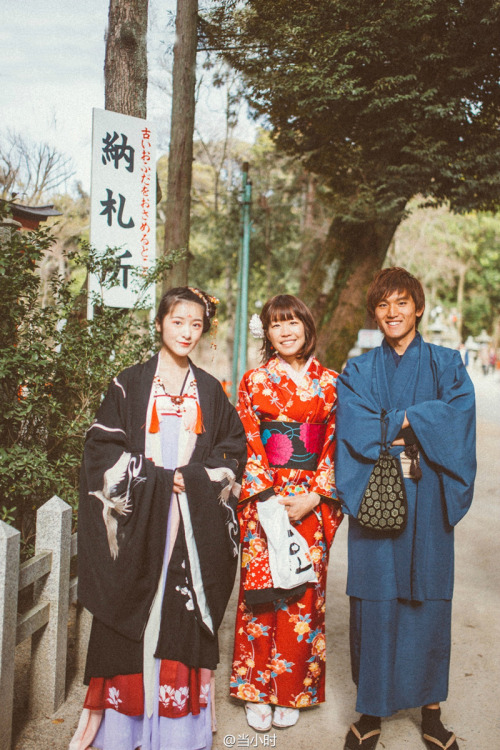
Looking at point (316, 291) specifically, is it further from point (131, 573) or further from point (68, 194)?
point (131, 573)

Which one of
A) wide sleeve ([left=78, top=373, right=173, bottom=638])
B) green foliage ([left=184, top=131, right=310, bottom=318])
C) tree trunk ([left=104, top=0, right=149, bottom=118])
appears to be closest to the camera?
wide sleeve ([left=78, top=373, right=173, bottom=638])

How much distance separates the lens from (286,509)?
9.27ft

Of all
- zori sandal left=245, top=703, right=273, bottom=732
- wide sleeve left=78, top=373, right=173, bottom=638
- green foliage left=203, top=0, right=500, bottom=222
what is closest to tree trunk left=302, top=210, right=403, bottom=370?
green foliage left=203, top=0, right=500, bottom=222

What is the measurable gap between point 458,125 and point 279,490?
207 inches

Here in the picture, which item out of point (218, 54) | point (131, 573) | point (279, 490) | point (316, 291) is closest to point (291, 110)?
point (218, 54)

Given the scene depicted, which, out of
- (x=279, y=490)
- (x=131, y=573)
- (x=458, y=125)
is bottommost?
(x=131, y=573)

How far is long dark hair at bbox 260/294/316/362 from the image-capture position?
2910 mm

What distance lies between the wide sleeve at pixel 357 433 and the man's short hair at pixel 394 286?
1.03 ft

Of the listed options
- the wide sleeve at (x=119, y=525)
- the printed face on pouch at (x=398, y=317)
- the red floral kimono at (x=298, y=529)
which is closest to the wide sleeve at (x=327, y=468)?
the red floral kimono at (x=298, y=529)

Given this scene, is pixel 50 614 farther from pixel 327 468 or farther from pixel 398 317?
pixel 398 317

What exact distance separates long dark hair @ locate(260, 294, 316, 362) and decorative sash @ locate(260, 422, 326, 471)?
0.36 meters

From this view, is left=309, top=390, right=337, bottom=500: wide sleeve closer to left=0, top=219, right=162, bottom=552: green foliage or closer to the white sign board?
left=0, top=219, right=162, bottom=552: green foliage

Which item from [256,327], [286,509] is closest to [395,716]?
[286,509]

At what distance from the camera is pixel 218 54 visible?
551cm
